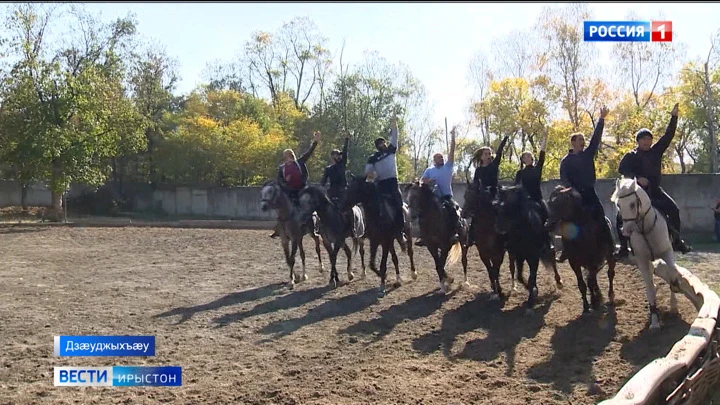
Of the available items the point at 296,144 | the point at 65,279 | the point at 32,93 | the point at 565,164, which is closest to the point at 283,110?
the point at 296,144

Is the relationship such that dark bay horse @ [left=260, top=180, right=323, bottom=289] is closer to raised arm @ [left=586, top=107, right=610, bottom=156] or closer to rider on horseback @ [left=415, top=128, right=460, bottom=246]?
rider on horseback @ [left=415, top=128, right=460, bottom=246]

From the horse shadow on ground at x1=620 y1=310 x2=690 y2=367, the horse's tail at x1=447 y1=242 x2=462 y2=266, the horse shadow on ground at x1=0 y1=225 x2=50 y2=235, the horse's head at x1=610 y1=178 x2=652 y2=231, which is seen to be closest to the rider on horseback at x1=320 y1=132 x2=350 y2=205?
the horse's tail at x1=447 y1=242 x2=462 y2=266

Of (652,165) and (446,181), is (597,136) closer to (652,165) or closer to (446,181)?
(652,165)

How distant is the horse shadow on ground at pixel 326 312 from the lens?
29.3 feet

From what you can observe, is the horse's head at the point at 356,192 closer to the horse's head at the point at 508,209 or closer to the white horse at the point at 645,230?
the horse's head at the point at 508,209

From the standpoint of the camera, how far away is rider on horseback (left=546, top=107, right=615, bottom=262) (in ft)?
29.5

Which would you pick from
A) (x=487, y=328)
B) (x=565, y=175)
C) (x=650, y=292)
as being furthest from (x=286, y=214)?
(x=650, y=292)

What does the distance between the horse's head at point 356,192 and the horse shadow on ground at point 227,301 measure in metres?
2.26

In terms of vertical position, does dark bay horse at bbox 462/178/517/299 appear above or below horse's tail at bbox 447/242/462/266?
above

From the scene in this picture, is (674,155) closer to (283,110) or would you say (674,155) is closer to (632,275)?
(283,110)

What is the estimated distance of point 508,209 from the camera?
9648 mm

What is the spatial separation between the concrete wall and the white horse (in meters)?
14.4

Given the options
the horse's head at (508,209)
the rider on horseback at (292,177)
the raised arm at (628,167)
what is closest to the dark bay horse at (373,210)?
the rider on horseback at (292,177)

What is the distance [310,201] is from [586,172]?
5338mm
